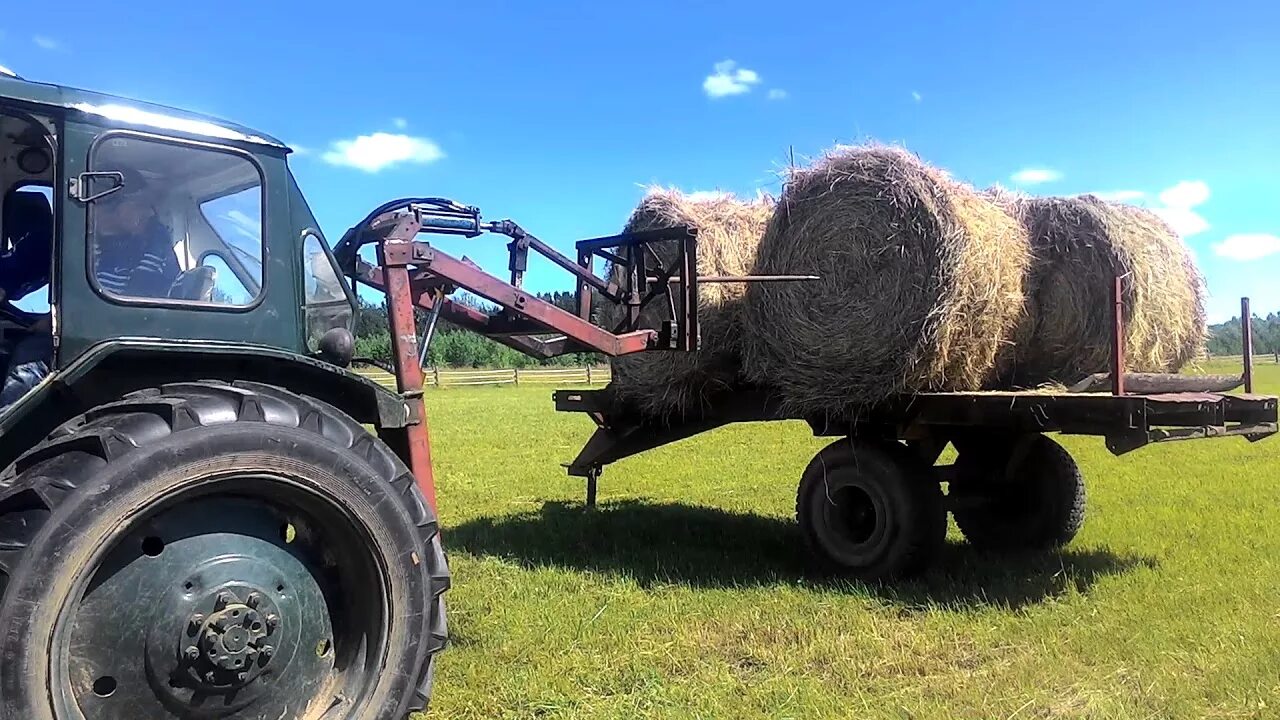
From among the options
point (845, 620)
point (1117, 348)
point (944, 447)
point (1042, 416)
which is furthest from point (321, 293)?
point (944, 447)

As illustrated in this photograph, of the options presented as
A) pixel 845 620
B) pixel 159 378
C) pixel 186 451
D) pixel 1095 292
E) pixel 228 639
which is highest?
pixel 1095 292

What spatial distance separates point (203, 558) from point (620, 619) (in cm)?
250

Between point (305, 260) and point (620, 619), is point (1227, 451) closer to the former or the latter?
point (620, 619)

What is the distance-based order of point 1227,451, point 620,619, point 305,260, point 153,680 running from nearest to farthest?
1. point 153,680
2. point 305,260
3. point 620,619
4. point 1227,451

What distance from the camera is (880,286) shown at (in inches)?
232

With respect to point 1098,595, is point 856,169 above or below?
above

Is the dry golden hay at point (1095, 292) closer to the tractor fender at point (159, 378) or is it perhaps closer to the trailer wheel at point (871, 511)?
the trailer wheel at point (871, 511)

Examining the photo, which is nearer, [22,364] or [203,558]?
[203,558]

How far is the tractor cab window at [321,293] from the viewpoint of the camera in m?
3.50

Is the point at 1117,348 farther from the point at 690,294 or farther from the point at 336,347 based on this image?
the point at 336,347

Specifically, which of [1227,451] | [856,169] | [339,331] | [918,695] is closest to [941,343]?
[856,169]

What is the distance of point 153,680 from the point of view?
8.86 feet

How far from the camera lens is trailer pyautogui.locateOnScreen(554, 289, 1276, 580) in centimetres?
499

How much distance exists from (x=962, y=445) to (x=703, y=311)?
1996 mm
